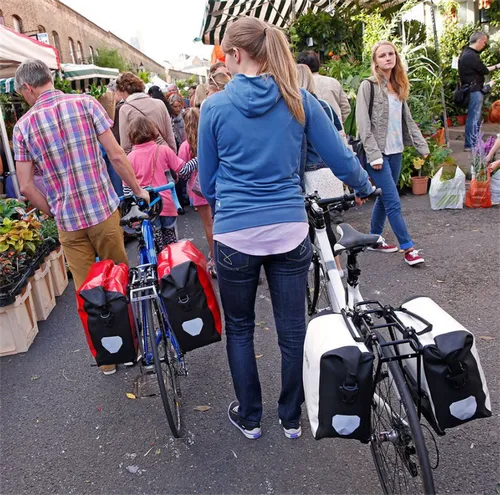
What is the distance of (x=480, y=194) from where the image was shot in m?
6.48

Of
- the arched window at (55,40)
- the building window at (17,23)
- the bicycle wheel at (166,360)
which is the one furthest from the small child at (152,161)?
the arched window at (55,40)

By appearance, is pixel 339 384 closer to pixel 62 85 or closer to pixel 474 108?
pixel 474 108

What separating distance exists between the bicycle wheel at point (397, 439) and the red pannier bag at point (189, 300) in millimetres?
919

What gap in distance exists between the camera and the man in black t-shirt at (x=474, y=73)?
9078 mm

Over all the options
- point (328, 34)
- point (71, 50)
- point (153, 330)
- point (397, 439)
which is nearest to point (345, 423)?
point (397, 439)

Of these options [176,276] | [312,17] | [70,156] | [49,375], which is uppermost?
[312,17]

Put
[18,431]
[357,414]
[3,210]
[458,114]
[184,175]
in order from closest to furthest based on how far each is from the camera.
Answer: [357,414], [18,431], [184,175], [3,210], [458,114]

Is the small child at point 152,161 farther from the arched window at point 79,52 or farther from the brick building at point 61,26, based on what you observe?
the arched window at point 79,52

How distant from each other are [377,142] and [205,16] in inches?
373

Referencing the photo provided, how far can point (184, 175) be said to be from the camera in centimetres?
467

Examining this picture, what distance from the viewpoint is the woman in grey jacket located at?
480 centimetres

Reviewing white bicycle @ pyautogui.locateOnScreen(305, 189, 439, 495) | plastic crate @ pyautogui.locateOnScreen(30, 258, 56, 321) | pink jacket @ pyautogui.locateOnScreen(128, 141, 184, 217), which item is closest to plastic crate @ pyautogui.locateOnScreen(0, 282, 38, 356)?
plastic crate @ pyautogui.locateOnScreen(30, 258, 56, 321)

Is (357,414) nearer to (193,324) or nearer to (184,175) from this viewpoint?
(193,324)

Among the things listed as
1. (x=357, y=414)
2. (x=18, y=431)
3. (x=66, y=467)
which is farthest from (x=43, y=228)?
(x=357, y=414)
